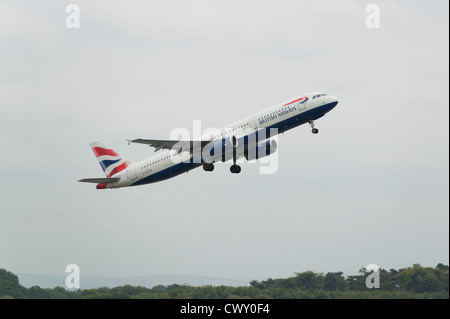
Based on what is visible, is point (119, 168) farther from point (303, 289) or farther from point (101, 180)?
point (303, 289)

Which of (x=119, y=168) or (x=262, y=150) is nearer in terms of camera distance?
(x=262, y=150)

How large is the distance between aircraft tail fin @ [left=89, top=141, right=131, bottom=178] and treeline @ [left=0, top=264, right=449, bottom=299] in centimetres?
1183

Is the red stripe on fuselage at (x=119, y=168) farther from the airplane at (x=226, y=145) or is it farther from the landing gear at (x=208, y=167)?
the landing gear at (x=208, y=167)

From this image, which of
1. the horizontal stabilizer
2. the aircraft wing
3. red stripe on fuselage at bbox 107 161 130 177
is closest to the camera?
the aircraft wing

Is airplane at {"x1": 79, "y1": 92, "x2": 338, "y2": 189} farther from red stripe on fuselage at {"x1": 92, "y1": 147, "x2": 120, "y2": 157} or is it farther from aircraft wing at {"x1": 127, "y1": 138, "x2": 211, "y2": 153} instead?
red stripe on fuselage at {"x1": 92, "y1": 147, "x2": 120, "y2": 157}

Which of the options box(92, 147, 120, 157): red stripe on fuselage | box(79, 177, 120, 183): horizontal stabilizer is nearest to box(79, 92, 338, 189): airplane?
box(79, 177, 120, 183): horizontal stabilizer

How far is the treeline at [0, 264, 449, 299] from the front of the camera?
82062 millimetres

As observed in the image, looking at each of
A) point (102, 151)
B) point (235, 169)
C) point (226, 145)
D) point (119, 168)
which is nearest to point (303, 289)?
point (235, 169)

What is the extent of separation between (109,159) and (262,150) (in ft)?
55.5

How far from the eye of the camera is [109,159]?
302 ft

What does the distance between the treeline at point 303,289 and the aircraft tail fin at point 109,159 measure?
1183cm
